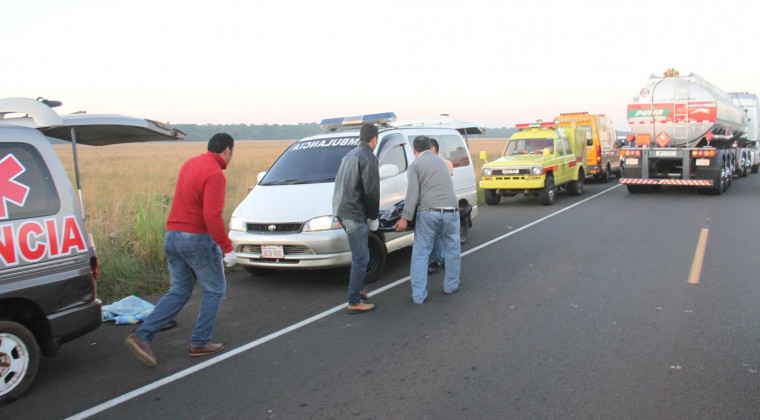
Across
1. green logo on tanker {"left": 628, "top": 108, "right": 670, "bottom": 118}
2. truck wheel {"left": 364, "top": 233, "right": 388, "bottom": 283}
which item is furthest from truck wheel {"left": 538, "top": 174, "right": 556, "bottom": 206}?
truck wheel {"left": 364, "top": 233, "right": 388, "bottom": 283}

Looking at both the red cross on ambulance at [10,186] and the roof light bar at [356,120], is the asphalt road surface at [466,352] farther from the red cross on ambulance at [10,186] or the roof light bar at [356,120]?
the roof light bar at [356,120]

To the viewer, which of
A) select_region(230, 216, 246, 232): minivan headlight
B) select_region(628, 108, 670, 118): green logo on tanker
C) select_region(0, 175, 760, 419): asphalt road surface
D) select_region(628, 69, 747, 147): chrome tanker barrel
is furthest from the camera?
select_region(628, 108, 670, 118): green logo on tanker

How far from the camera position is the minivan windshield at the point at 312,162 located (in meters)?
7.83

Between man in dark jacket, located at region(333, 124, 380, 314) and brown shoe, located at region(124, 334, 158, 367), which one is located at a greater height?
man in dark jacket, located at region(333, 124, 380, 314)

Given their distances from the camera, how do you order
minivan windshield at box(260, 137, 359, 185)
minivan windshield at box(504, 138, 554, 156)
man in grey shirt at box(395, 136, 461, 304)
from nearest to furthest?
man in grey shirt at box(395, 136, 461, 304) → minivan windshield at box(260, 137, 359, 185) → minivan windshield at box(504, 138, 554, 156)

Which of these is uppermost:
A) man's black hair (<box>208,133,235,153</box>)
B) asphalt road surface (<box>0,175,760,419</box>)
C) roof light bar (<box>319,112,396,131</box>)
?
roof light bar (<box>319,112,396,131</box>)

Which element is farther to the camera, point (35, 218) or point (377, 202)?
point (377, 202)

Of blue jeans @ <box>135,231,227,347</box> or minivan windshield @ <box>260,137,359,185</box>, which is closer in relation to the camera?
blue jeans @ <box>135,231,227,347</box>

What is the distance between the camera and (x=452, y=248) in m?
6.75

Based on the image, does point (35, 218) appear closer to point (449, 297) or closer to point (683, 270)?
point (449, 297)

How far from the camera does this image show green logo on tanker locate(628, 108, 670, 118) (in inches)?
698

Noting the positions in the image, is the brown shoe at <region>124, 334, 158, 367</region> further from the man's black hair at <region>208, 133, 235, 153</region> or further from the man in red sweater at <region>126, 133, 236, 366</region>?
the man's black hair at <region>208, 133, 235, 153</region>

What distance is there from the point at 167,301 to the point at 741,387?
4.34 m

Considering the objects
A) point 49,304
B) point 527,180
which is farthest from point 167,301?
point 527,180
